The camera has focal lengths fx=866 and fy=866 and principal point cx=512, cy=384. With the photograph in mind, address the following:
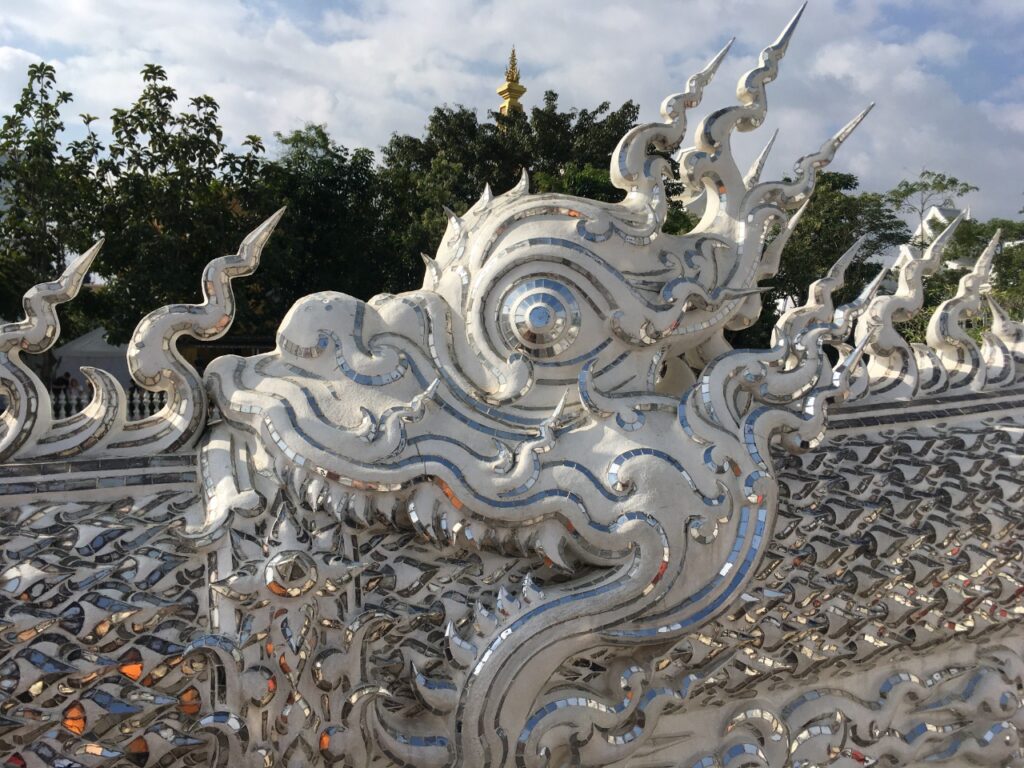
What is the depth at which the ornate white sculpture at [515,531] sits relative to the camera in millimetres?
2182

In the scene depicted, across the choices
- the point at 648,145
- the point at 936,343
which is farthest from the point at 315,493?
the point at 936,343

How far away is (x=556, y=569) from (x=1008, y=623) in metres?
2.00

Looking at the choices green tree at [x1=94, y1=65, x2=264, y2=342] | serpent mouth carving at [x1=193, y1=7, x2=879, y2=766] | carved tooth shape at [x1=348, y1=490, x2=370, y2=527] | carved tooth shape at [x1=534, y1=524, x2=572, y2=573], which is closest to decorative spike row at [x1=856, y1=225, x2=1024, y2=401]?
serpent mouth carving at [x1=193, y1=7, x2=879, y2=766]

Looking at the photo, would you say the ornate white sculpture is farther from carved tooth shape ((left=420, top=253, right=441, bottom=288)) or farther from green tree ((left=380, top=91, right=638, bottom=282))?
green tree ((left=380, top=91, right=638, bottom=282))

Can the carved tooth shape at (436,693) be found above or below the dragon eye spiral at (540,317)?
below

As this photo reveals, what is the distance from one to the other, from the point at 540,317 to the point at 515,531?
659 mm

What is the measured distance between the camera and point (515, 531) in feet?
8.20

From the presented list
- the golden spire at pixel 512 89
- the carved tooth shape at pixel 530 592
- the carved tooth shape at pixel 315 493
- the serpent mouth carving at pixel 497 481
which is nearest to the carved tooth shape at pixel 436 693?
the serpent mouth carving at pixel 497 481

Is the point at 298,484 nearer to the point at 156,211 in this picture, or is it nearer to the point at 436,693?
the point at 436,693

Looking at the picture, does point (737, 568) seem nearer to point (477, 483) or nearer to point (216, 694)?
point (477, 483)

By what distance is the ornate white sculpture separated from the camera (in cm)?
218

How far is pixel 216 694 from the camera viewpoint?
7.02 ft

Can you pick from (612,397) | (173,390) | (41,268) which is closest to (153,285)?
(41,268)

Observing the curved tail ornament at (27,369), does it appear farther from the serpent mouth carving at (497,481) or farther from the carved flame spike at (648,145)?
the carved flame spike at (648,145)
